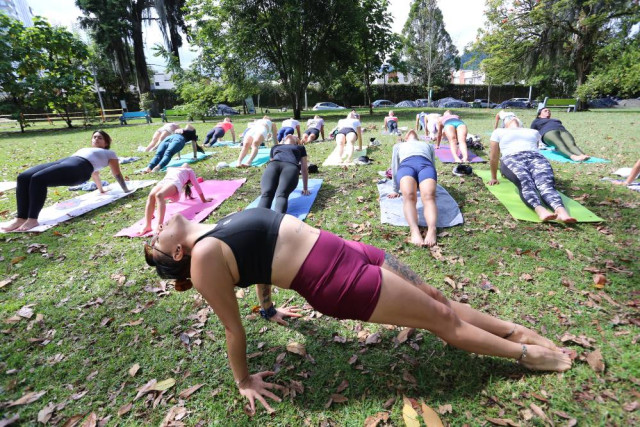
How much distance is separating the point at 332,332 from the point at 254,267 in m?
1.48

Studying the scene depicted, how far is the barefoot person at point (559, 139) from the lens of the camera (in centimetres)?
812

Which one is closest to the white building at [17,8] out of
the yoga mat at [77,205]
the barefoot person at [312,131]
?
the barefoot person at [312,131]

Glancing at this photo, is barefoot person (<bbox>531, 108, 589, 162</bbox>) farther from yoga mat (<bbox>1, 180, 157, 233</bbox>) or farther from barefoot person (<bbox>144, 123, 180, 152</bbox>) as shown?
barefoot person (<bbox>144, 123, 180, 152</bbox>)

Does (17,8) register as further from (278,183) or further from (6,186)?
(278,183)

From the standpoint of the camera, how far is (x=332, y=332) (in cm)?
309

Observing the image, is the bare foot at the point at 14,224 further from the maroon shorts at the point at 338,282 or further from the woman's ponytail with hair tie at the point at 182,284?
the maroon shorts at the point at 338,282

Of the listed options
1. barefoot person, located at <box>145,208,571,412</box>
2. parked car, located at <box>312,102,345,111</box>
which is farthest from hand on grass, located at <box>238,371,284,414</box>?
parked car, located at <box>312,102,345,111</box>

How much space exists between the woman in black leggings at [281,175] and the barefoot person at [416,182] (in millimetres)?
1851

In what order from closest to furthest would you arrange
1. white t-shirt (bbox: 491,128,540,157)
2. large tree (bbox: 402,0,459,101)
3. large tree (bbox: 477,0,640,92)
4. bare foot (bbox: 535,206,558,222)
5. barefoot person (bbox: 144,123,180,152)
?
1. bare foot (bbox: 535,206,558,222)
2. white t-shirt (bbox: 491,128,540,157)
3. barefoot person (bbox: 144,123,180,152)
4. large tree (bbox: 477,0,640,92)
5. large tree (bbox: 402,0,459,101)

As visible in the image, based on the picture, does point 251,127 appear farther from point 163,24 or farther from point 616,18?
point 616,18

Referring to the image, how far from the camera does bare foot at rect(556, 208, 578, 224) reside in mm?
4516

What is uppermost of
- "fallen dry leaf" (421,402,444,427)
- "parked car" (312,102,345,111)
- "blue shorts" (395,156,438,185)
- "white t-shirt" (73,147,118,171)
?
"parked car" (312,102,345,111)

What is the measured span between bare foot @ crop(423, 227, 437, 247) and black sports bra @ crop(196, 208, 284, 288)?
9.59ft

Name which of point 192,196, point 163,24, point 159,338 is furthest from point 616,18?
point 163,24
